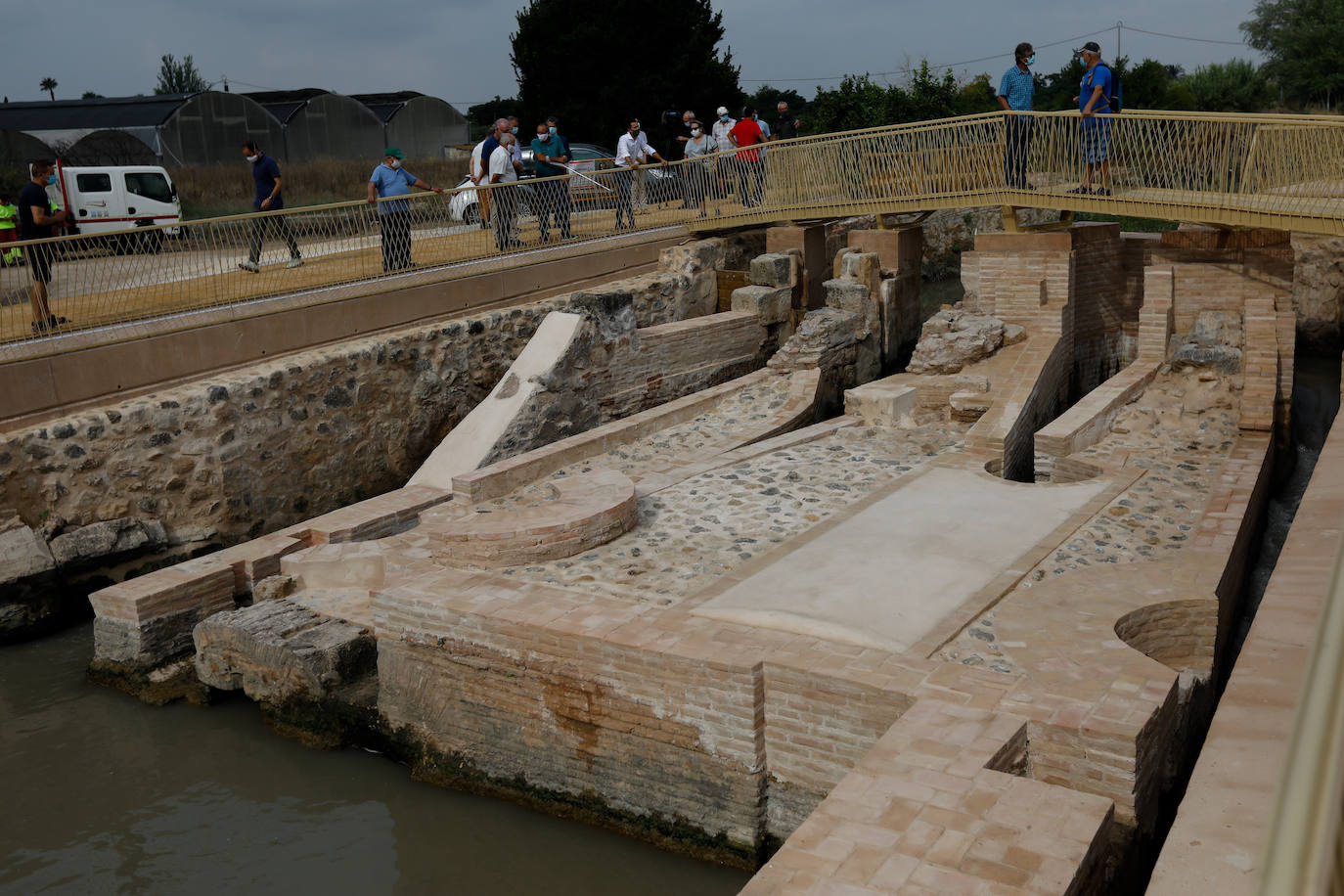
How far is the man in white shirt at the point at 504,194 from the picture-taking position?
41.4ft

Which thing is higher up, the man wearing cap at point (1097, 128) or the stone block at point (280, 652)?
the man wearing cap at point (1097, 128)

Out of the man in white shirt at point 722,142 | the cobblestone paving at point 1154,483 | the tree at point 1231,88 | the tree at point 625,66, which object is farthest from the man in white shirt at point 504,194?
the tree at point 1231,88

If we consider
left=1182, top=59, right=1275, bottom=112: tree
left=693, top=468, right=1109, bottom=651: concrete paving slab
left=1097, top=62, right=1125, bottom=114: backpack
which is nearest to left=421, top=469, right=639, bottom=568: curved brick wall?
left=693, top=468, right=1109, bottom=651: concrete paving slab

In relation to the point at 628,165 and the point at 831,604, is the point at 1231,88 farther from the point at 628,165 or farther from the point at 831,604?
the point at 831,604

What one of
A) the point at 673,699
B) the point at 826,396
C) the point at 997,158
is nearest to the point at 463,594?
the point at 673,699

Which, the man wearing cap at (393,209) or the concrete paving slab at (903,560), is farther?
the man wearing cap at (393,209)

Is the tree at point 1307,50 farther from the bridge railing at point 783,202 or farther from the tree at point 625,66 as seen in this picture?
the bridge railing at point 783,202

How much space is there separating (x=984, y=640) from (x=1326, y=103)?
32.1m

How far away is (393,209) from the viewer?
11.6 metres

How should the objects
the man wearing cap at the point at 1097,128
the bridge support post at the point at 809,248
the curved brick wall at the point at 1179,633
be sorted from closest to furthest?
the curved brick wall at the point at 1179,633 → the man wearing cap at the point at 1097,128 → the bridge support post at the point at 809,248

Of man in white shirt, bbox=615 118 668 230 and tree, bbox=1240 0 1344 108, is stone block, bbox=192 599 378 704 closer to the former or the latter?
man in white shirt, bbox=615 118 668 230

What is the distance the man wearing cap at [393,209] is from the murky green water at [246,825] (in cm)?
543

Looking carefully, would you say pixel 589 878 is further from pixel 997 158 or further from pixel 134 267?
pixel 997 158

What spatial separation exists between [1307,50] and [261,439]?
3626 cm
